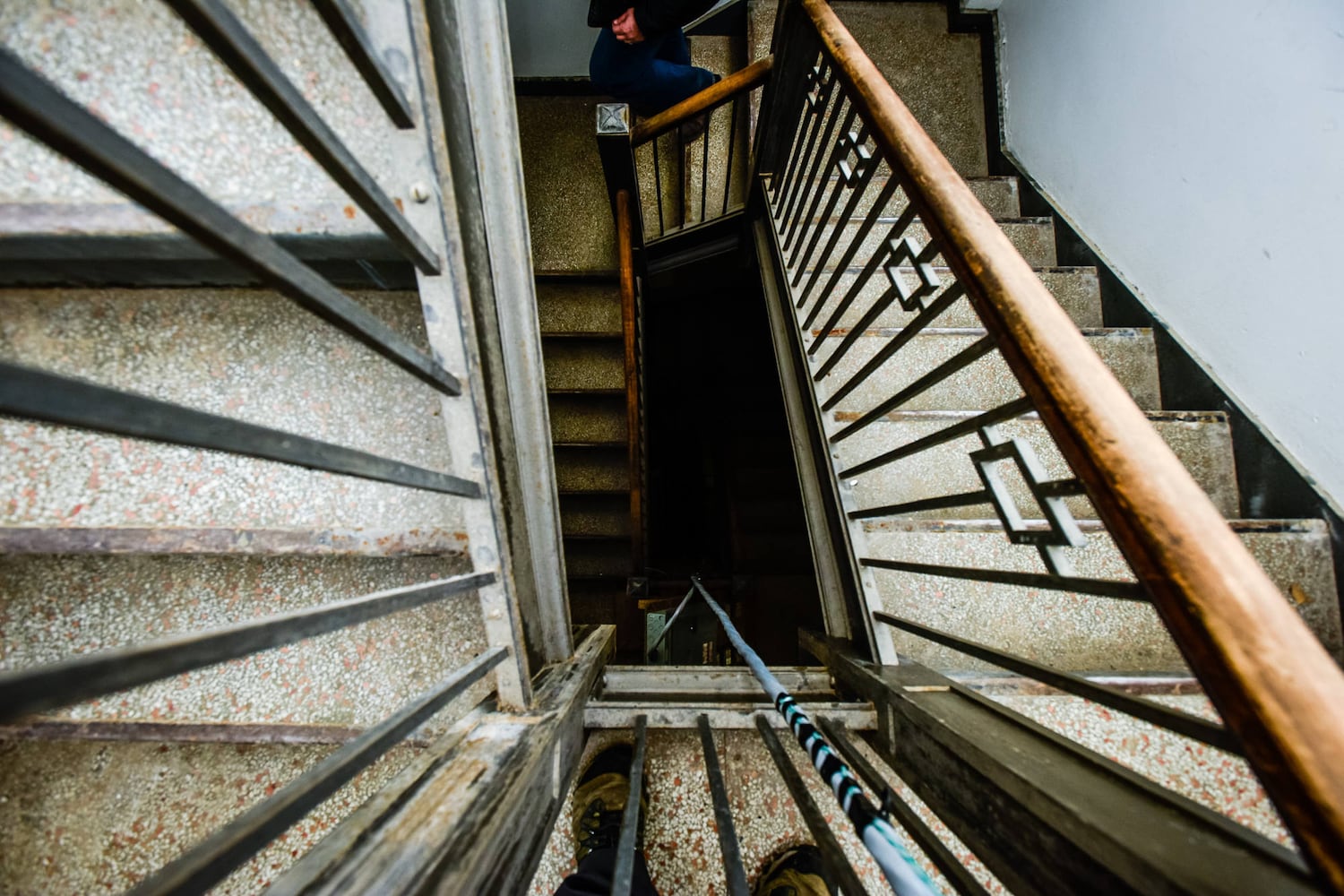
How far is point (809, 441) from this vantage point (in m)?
1.82

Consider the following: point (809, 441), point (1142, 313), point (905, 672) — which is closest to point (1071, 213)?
point (1142, 313)

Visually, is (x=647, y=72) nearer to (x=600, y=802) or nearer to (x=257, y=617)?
(x=257, y=617)

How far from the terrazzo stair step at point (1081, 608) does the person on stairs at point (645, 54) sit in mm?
2369

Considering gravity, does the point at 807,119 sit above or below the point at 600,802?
above

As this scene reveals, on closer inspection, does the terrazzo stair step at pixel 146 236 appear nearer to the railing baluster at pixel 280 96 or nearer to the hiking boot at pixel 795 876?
the railing baluster at pixel 280 96

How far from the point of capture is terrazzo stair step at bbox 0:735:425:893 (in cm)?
104

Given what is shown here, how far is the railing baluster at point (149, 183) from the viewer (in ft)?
1.03

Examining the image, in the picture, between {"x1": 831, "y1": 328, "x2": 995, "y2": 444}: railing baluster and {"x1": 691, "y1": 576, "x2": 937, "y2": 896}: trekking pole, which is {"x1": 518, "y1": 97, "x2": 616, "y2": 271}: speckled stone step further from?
{"x1": 691, "y1": 576, "x2": 937, "y2": 896}: trekking pole

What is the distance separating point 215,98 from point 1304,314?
2667 millimetres

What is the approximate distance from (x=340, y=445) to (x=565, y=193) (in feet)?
10.2

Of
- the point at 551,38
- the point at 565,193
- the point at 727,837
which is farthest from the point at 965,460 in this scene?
the point at 551,38

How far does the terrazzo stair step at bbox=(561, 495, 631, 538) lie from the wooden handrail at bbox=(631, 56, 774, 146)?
2084 millimetres

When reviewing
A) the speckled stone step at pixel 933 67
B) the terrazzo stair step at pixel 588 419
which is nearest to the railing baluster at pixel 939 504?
the terrazzo stair step at pixel 588 419

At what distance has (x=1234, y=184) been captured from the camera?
1494 mm
